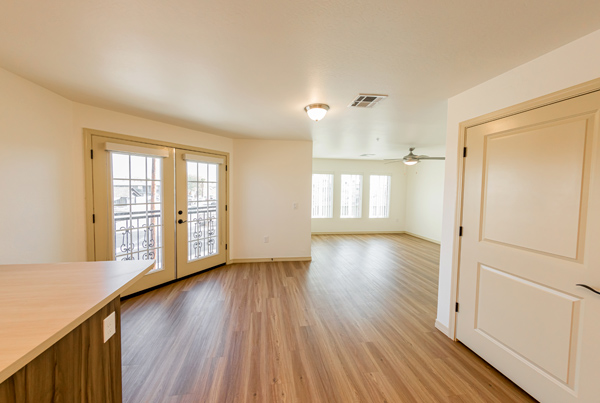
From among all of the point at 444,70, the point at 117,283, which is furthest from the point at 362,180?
the point at 117,283

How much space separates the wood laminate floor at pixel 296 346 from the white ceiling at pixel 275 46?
246 centimetres

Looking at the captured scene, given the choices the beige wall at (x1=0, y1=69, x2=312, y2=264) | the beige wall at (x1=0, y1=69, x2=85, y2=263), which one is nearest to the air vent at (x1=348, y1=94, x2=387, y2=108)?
the beige wall at (x1=0, y1=69, x2=312, y2=264)

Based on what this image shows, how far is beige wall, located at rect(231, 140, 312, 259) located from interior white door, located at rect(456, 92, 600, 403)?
3.08 m

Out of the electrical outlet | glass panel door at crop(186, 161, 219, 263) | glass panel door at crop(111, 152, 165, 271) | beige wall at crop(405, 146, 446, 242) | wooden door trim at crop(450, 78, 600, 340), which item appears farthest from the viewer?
beige wall at crop(405, 146, 446, 242)

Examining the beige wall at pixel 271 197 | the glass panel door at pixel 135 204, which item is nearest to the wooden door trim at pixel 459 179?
the beige wall at pixel 271 197

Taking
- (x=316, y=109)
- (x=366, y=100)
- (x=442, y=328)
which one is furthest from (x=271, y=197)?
(x=442, y=328)

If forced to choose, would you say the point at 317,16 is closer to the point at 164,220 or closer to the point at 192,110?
the point at 192,110

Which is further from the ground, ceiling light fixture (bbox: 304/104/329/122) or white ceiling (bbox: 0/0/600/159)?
white ceiling (bbox: 0/0/600/159)

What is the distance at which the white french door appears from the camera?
2.94 m

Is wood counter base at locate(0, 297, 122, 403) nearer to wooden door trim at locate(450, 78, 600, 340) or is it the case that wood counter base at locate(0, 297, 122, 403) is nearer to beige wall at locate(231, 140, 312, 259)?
wooden door trim at locate(450, 78, 600, 340)

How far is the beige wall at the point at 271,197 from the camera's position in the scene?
467 cm

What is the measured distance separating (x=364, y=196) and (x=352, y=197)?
0.42 metres

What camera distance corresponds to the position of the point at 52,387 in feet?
2.92

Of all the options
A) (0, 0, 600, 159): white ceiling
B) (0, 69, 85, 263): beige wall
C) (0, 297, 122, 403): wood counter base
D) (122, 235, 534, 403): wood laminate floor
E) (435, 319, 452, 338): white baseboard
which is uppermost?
(0, 0, 600, 159): white ceiling
